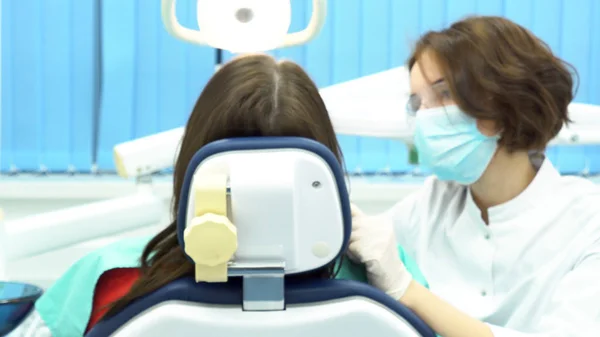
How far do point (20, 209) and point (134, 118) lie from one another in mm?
590

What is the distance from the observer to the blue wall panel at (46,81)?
2631mm

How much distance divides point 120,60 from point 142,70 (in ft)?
0.30

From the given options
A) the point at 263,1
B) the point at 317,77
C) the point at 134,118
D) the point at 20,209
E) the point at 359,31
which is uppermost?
the point at 263,1

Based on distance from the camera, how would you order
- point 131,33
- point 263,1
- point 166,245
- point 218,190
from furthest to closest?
point 131,33 < point 263,1 < point 166,245 < point 218,190

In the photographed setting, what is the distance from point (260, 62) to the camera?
3.18 feet

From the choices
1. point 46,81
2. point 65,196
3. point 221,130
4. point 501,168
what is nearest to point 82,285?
point 221,130

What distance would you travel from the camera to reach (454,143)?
1.61m

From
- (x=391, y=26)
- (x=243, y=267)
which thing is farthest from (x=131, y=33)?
(x=243, y=267)

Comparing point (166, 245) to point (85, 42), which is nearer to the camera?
point (166, 245)

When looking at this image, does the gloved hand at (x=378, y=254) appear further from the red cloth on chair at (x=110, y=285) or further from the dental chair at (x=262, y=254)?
the red cloth on chair at (x=110, y=285)

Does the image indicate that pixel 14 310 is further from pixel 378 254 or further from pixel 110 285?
pixel 378 254

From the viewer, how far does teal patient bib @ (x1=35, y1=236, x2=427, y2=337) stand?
1.04 m

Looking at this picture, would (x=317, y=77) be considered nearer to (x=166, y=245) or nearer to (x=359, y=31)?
(x=359, y=31)

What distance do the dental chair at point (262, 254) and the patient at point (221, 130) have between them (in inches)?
2.1
